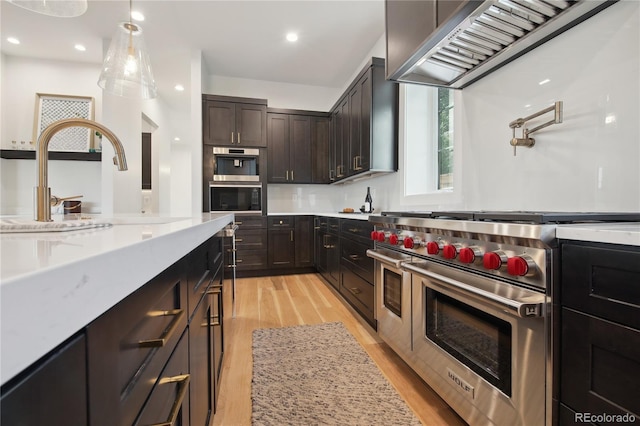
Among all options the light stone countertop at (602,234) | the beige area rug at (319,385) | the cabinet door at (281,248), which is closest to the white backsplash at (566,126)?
the light stone countertop at (602,234)

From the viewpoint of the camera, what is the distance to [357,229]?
2.47 metres

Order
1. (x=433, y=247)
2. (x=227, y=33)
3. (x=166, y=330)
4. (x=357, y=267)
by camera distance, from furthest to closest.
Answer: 1. (x=227, y=33)
2. (x=357, y=267)
3. (x=433, y=247)
4. (x=166, y=330)

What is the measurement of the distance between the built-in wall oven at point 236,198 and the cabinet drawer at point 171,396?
3328 mm

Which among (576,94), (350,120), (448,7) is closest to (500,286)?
(576,94)

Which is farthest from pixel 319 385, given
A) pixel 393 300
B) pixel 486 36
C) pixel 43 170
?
pixel 486 36

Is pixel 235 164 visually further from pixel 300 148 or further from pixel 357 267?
pixel 357 267

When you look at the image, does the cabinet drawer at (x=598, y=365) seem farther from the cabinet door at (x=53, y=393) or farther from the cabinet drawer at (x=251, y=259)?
the cabinet drawer at (x=251, y=259)

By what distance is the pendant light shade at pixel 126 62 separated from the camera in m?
1.77

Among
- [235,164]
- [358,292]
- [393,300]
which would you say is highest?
[235,164]

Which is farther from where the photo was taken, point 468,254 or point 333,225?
point 333,225

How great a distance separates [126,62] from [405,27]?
174cm

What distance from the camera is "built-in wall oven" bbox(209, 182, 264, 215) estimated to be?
3891 millimetres

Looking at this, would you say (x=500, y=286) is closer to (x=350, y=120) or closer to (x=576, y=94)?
(x=576, y=94)

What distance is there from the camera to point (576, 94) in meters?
1.35
